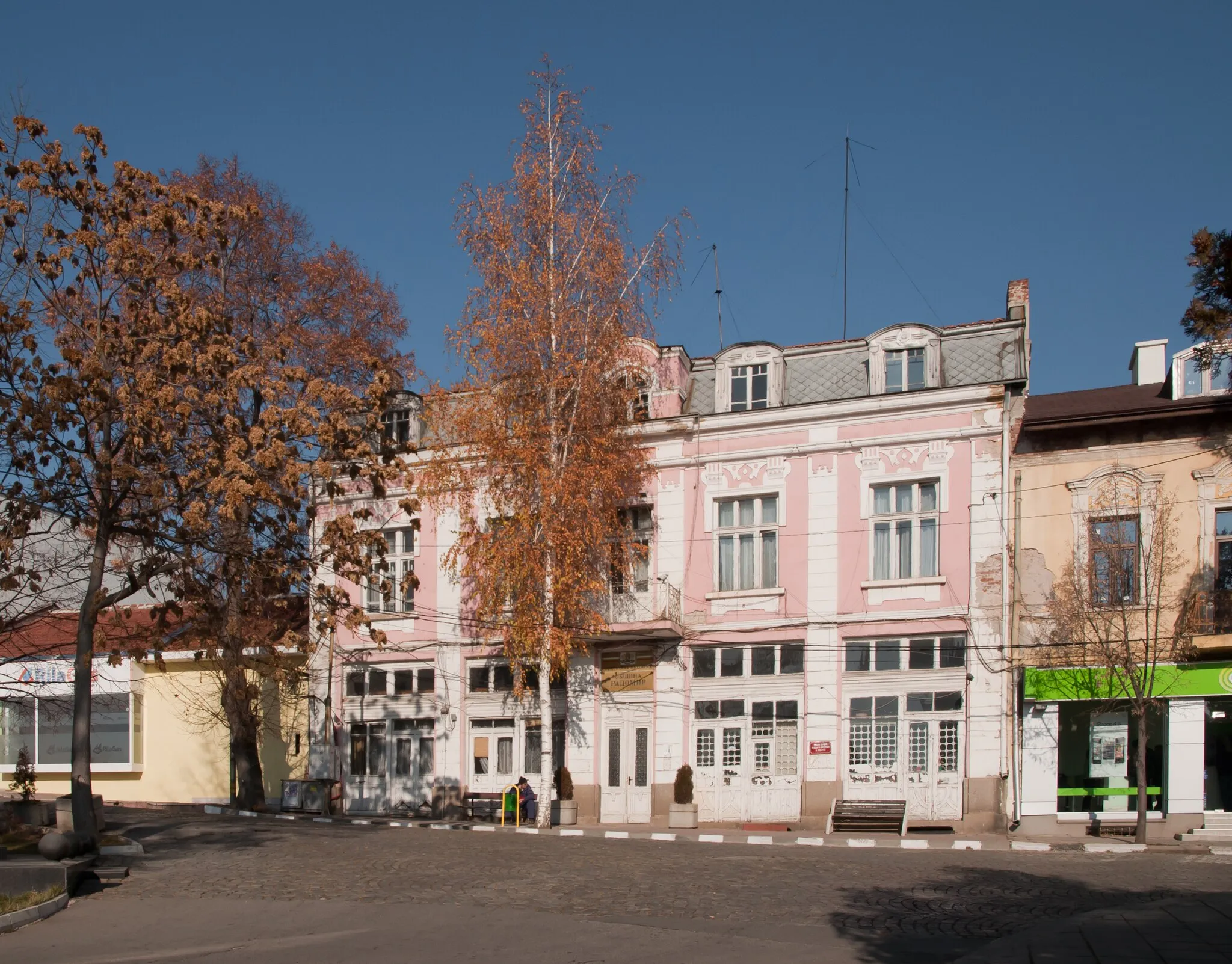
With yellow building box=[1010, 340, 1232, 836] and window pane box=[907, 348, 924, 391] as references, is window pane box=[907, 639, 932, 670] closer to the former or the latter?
yellow building box=[1010, 340, 1232, 836]

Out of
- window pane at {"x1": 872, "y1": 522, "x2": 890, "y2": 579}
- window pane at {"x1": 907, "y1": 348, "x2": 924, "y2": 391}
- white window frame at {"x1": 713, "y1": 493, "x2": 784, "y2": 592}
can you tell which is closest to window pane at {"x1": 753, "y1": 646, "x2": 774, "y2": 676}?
white window frame at {"x1": 713, "y1": 493, "x2": 784, "y2": 592}

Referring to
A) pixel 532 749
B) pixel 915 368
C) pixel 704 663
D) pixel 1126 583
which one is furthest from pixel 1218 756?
pixel 532 749

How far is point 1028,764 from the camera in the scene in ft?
87.9

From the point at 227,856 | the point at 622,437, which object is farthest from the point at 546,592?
the point at 227,856

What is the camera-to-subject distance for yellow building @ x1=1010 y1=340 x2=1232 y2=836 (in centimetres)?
2538

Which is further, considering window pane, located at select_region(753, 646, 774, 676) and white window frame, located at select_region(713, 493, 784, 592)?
white window frame, located at select_region(713, 493, 784, 592)

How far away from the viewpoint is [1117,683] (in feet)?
83.4

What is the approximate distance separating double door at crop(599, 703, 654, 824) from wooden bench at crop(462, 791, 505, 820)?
8.12 feet

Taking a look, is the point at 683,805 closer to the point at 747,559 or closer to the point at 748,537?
the point at 747,559

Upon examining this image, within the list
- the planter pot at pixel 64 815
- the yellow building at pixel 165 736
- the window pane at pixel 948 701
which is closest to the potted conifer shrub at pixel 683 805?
the window pane at pixel 948 701

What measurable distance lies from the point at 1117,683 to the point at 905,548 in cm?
533

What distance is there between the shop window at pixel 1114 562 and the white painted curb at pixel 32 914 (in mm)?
19410

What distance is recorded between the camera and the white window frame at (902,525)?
2827 cm

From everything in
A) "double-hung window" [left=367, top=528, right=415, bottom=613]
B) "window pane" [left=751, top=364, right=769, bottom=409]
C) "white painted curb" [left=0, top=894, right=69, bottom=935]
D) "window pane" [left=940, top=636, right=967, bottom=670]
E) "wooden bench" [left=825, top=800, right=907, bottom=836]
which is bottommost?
"wooden bench" [left=825, top=800, right=907, bottom=836]
